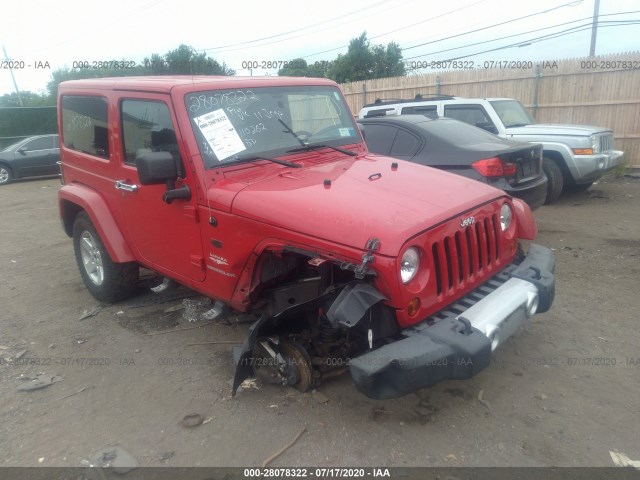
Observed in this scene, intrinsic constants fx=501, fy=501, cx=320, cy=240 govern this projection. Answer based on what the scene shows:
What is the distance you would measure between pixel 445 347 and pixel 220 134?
2.07 metres

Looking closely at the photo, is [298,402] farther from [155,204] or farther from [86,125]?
[86,125]

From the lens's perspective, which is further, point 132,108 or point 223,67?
point 223,67

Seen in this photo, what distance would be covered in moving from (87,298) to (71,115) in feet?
6.03

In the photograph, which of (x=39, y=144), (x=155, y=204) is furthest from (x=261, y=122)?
(x=39, y=144)

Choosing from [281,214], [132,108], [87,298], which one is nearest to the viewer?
[281,214]

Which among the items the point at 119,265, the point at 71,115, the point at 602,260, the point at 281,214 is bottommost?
the point at 602,260

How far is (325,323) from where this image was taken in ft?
9.82

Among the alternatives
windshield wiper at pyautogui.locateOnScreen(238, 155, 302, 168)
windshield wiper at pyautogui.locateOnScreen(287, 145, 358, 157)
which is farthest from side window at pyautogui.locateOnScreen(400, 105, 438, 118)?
windshield wiper at pyautogui.locateOnScreen(238, 155, 302, 168)

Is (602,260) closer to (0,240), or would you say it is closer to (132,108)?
(132,108)

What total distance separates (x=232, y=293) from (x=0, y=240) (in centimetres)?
620

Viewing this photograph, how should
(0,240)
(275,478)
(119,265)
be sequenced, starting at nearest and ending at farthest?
(275,478) < (119,265) < (0,240)

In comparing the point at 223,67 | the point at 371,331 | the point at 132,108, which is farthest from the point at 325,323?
the point at 223,67

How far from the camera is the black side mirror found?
10.4ft

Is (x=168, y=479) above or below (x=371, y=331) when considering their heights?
below
